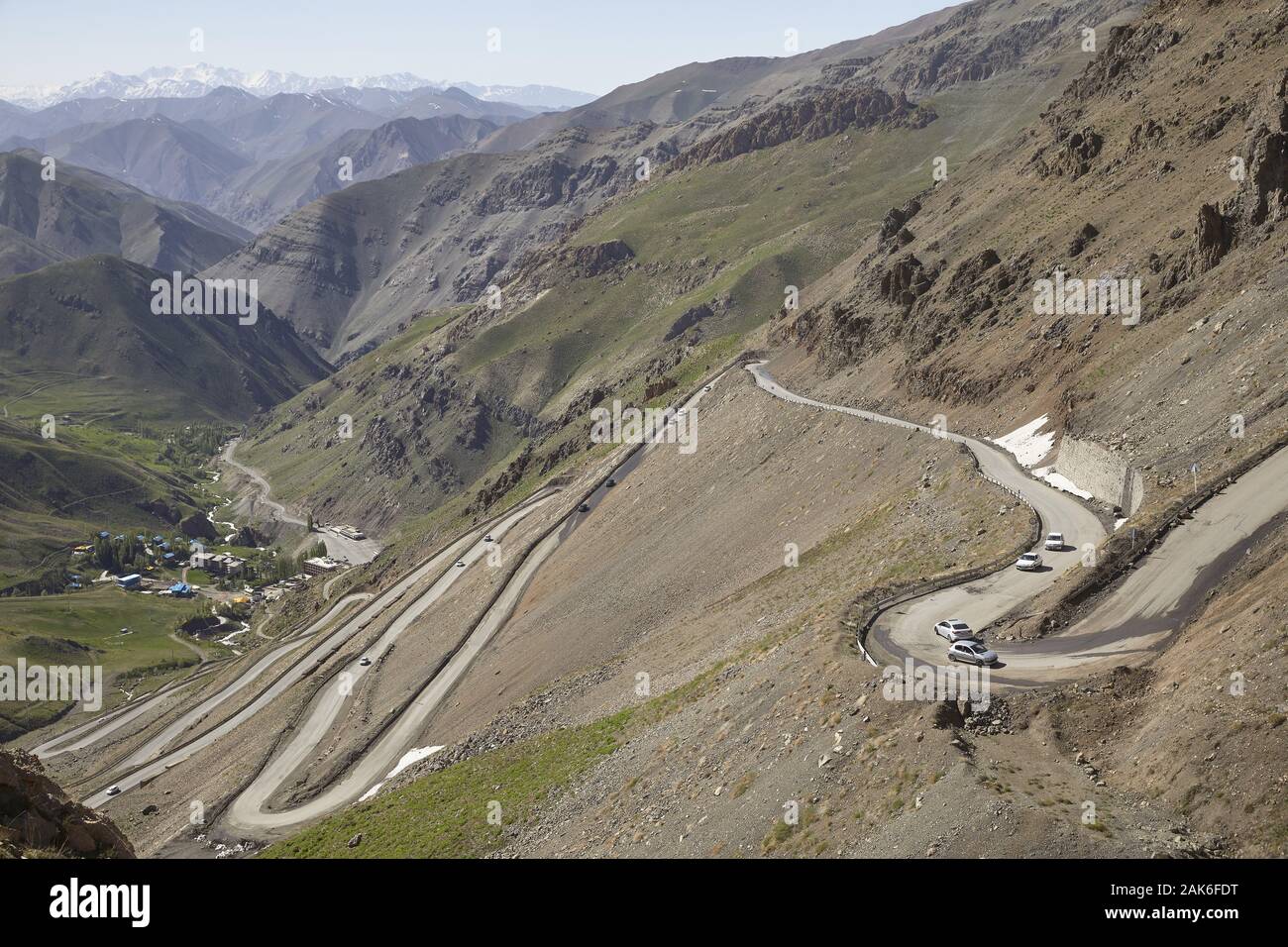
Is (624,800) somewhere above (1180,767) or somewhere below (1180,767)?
below

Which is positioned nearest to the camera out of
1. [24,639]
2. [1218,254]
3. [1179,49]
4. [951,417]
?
[1218,254]

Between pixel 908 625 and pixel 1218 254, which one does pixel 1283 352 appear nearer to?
pixel 1218 254

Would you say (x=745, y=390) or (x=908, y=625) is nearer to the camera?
(x=908, y=625)

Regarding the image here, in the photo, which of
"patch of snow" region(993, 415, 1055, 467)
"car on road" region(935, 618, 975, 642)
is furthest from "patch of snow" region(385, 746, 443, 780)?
"patch of snow" region(993, 415, 1055, 467)

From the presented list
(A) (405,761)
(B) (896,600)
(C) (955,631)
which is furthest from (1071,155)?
(A) (405,761)

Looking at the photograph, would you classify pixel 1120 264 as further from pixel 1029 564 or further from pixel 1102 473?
pixel 1029 564
